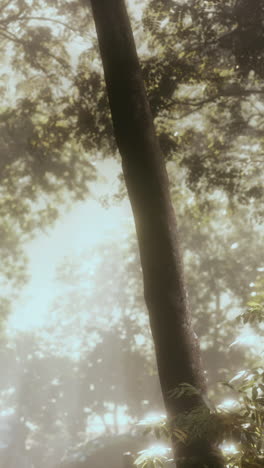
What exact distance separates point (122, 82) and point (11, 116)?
6.42 m

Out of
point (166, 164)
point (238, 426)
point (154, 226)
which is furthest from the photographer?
point (166, 164)

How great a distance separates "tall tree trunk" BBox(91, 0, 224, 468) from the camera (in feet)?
11.2

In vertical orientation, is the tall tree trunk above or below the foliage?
above

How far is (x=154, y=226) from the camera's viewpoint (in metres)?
3.90

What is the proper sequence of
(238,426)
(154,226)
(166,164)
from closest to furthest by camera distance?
1. (238,426)
2. (154,226)
3. (166,164)

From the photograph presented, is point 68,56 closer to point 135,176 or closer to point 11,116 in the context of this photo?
point 11,116

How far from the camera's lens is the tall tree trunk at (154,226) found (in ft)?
11.2

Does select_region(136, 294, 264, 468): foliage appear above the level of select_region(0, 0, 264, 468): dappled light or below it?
below

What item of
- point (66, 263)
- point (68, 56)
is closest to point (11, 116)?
point (68, 56)

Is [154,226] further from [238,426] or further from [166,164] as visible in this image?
[166,164]

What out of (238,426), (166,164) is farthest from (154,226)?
(166,164)

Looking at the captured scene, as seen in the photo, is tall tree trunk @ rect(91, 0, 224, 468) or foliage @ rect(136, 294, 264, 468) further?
tall tree trunk @ rect(91, 0, 224, 468)

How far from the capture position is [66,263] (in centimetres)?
3394

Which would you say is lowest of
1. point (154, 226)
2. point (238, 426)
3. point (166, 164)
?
point (238, 426)
